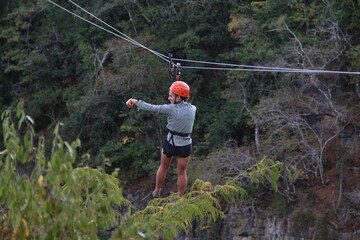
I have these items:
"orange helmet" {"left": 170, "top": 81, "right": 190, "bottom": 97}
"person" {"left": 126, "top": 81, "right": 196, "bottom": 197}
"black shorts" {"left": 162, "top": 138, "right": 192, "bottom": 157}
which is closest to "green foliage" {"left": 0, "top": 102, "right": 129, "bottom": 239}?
"person" {"left": 126, "top": 81, "right": 196, "bottom": 197}

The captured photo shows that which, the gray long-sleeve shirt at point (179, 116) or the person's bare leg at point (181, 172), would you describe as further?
the person's bare leg at point (181, 172)

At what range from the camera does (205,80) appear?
70.4 ft

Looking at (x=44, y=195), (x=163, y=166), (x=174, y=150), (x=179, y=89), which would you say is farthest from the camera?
(x=163, y=166)

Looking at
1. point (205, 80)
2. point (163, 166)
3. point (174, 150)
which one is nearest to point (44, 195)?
point (174, 150)

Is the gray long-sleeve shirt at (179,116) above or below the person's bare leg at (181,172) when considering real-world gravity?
above

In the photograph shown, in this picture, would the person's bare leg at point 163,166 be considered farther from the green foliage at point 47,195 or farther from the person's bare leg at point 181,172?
the green foliage at point 47,195

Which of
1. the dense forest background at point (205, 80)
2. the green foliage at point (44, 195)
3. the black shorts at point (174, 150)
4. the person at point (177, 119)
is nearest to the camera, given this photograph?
the green foliage at point (44, 195)

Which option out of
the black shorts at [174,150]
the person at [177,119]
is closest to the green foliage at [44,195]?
the person at [177,119]

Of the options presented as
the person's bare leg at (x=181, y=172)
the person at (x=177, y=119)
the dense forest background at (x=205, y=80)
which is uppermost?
the person at (x=177, y=119)

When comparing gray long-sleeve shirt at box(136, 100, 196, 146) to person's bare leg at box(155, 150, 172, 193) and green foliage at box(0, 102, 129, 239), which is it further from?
green foliage at box(0, 102, 129, 239)

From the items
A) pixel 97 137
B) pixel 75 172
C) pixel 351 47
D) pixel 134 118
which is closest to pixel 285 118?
pixel 351 47

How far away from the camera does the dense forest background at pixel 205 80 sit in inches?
662

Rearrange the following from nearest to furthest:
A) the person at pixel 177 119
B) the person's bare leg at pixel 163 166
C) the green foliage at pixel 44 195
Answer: the green foliage at pixel 44 195 < the person at pixel 177 119 < the person's bare leg at pixel 163 166

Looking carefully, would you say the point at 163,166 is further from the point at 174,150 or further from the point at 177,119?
the point at 177,119
